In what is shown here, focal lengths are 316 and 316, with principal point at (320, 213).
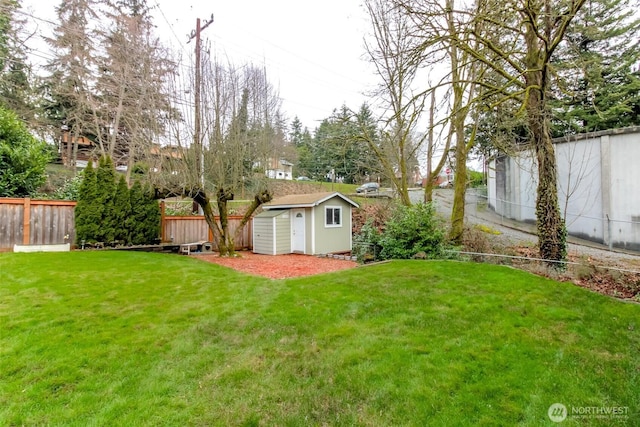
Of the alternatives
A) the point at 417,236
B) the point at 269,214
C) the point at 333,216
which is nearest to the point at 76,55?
the point at 269,214

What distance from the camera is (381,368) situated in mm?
3182

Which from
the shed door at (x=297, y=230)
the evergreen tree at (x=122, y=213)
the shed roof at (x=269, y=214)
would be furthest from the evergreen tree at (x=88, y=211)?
the shed door at (x=297, y=230)

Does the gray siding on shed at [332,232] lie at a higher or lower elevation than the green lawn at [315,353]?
higher

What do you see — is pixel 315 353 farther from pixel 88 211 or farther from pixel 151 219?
pixel 151 219

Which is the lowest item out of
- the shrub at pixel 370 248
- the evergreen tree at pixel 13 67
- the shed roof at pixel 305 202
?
the shrub at pixel 370 248

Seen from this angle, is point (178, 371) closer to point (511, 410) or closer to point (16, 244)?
point (511, 410)

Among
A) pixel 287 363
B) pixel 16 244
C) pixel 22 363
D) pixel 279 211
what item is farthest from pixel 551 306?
pixel 16 244

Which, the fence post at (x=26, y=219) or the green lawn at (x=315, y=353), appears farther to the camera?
the fence post at (x=26, y=219)

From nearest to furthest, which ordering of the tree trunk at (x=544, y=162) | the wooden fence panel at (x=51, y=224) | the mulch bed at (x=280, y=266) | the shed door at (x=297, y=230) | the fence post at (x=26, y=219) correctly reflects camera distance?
the tree trunk at (x=544, y=162) < the mulch bed at (x=280, y=266) < the fence post at (x=26, y=219) < the wooden fence panel at (x=51, y=224) < the shed door at (x=297, y=230)

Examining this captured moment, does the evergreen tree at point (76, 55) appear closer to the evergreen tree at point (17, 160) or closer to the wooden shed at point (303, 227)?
the evergreen tree at point (17, 160)

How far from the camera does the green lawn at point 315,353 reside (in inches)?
102

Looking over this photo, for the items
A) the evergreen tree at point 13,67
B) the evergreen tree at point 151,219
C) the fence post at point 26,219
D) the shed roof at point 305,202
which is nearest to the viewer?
the fence post at point 26,219

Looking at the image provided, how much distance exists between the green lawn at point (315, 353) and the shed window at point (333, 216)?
710cm

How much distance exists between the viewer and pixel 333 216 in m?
13.4
